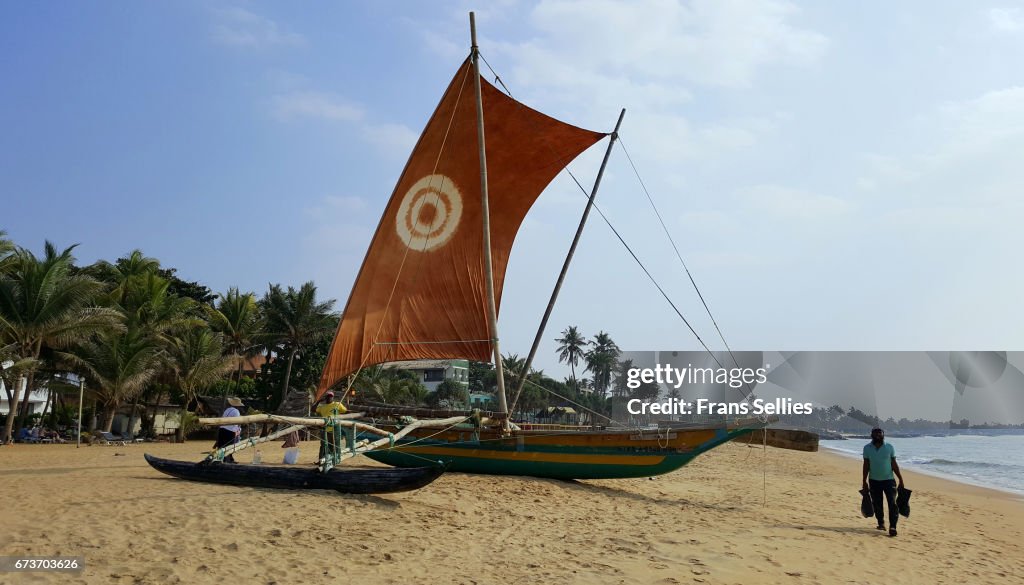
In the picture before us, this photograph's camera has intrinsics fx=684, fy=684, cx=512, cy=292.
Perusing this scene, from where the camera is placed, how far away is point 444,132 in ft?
49.6

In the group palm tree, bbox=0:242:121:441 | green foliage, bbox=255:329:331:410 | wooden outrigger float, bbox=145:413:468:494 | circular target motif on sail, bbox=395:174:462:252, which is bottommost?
wooden outrigger float, bbox=145:413:468:494

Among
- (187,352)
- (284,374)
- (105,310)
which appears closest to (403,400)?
(284,374)

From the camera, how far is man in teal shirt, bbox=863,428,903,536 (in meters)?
9.30

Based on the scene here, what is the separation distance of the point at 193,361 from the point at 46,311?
5.76m

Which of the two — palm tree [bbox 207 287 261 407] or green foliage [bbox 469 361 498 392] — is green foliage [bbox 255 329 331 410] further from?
green foliage [bbox 469 361 498 392]

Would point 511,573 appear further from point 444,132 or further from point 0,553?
point 444,132

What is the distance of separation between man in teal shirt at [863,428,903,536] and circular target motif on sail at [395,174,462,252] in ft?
29.9

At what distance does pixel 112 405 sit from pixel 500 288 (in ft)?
54.4

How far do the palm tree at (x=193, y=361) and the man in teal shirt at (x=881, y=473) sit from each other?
23966mm

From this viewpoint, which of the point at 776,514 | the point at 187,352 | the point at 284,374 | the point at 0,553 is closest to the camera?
the point at 0,553

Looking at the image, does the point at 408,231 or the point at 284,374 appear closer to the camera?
the point at 408,231

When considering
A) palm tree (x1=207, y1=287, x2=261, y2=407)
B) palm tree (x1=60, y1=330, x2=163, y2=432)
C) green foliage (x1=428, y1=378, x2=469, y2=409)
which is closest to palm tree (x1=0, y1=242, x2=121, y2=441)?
palm tree (x1=60, y1=330, x2=163, y2=432)

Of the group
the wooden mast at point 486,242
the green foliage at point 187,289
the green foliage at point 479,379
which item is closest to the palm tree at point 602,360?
the green foliage at point 479,379

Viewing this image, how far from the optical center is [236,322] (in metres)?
34.8
